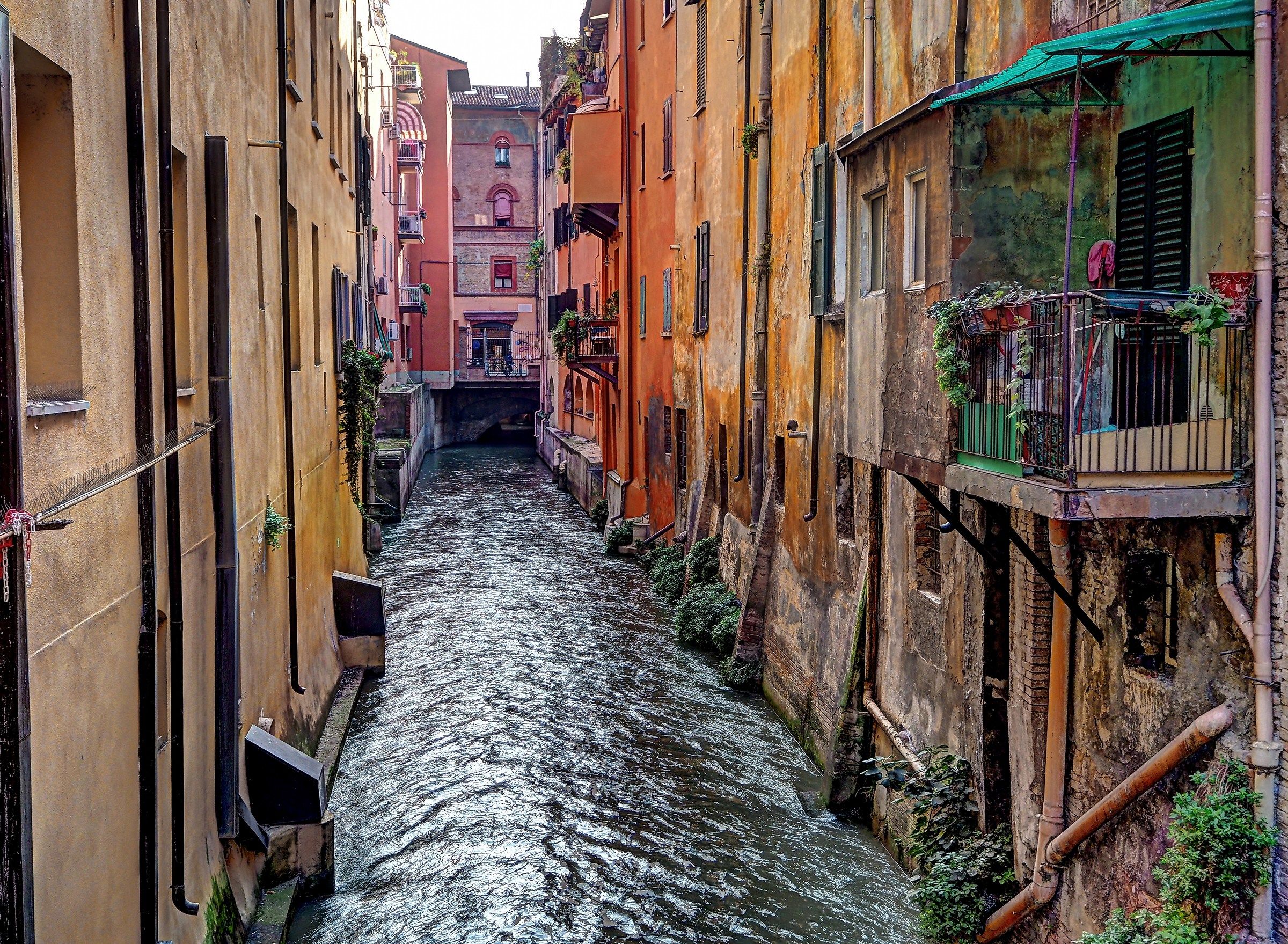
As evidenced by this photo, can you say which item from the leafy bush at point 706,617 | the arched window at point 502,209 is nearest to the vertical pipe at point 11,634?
the leafy bush at point 706,617

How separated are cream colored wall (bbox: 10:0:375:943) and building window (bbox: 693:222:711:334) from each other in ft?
28.2

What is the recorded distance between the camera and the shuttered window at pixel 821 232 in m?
12.5

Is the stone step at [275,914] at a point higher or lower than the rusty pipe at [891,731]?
lower

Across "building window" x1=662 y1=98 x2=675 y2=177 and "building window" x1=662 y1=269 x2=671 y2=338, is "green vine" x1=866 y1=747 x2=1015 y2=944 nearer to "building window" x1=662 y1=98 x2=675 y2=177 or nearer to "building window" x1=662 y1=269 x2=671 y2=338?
"building window" x1=662 y1=269 x2=671 y2=338

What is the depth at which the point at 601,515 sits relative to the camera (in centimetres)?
2964

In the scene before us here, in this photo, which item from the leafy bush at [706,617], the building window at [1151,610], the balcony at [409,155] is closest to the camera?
the building window at [1151,610]

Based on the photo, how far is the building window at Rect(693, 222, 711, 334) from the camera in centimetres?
2044

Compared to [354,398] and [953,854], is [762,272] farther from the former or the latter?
[953,854]

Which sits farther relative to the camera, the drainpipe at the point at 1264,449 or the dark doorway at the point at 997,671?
the dark doorway at the point at 997,671

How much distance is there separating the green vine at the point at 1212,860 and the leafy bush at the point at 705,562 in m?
13.3

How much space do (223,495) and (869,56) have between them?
6.57 m

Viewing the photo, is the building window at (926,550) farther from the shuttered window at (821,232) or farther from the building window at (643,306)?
the building window at (643,306)

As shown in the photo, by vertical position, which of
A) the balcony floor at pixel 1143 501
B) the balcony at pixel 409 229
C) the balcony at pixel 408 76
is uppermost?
the balcony at pixel 408 76

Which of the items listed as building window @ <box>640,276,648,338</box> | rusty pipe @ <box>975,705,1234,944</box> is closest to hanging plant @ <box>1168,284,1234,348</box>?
rusty pipe @ <box>975,705,1234,944</box>
